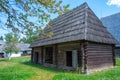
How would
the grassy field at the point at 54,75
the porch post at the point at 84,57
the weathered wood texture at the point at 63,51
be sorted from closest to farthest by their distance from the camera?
the grassy field at the point at 54,75, the porch post at the point at 84,57, the weathered wood texture at the point at 63,51

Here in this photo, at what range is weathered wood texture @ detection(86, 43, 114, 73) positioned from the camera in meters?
13.1

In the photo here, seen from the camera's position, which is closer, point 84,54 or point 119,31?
point 84,54

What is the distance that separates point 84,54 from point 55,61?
14.4 ft

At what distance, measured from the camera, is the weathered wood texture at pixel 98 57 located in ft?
42.9

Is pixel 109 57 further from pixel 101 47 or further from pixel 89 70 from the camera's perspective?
pixel 89 70

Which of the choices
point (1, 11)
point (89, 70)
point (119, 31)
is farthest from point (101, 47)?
point (119, 31)

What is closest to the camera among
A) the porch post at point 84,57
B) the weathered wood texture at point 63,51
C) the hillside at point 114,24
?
the porch post at point 84,57

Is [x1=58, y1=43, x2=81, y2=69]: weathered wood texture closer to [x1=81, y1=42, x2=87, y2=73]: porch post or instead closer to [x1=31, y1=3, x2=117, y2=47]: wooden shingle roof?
[x1=31, y1=3, x2=117, y2=47]: wooden shingle roof

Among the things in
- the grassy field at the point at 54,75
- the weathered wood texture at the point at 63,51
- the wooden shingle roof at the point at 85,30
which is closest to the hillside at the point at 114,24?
the wooden shingle roof at the point at 85,30

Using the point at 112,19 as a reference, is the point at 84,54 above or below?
below

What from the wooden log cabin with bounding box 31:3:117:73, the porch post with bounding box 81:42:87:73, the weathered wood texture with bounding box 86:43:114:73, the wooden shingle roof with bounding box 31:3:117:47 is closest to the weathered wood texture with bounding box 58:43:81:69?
the wooden log cabin with bounding box 31:3:117:73

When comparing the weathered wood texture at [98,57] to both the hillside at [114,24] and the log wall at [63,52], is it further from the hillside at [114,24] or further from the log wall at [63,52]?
the hillside at [114,24]

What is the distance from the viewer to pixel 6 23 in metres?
7.48

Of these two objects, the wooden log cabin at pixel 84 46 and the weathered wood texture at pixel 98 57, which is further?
the weathered wood texture at pixel 98 57
